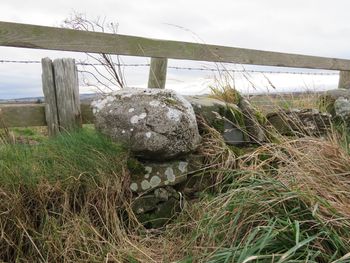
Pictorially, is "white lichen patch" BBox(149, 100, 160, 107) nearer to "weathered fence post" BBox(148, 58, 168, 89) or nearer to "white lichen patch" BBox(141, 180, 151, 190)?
"white lichen patch" BBox(141, 180, 151, 190)

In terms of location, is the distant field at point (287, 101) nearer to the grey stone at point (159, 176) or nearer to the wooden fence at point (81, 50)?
the wooden fence at point (81, 50)

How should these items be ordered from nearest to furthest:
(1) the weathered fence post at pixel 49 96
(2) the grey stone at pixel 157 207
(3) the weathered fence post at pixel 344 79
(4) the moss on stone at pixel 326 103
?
(2) the grey stone at pixel 157 207, (1) the weathered fence post at pixel 49 96, (4) the moss on stone at pixel 326 103, (3) the weathered fence post at pixel 344 79

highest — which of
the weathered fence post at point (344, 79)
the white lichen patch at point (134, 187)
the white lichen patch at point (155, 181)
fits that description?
the weathered fence post at point (344, 79)

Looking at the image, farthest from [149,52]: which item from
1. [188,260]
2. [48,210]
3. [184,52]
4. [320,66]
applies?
[320,66]

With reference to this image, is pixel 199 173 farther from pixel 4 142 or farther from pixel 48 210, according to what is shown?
pixel 4 142

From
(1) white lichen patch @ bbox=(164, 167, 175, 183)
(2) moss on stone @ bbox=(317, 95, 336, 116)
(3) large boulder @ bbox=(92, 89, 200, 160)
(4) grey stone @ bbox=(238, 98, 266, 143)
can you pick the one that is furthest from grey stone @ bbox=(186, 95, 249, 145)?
(2) moss on stone @ bbox=(317, 95, 336, 116)

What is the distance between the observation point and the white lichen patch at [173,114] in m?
3.04

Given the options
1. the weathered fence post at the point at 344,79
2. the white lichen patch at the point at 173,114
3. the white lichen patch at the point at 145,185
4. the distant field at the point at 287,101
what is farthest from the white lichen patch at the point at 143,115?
the weathered fence post at the point at 344,79

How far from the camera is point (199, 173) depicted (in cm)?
317

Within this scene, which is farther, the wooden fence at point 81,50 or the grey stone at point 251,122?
the grey stone at point 251,122

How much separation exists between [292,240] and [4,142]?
2.14 m

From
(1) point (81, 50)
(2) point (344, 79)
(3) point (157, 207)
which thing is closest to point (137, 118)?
(3) point (157, 207)

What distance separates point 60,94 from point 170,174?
1.19m

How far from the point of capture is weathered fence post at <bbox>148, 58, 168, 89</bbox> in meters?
4.11
